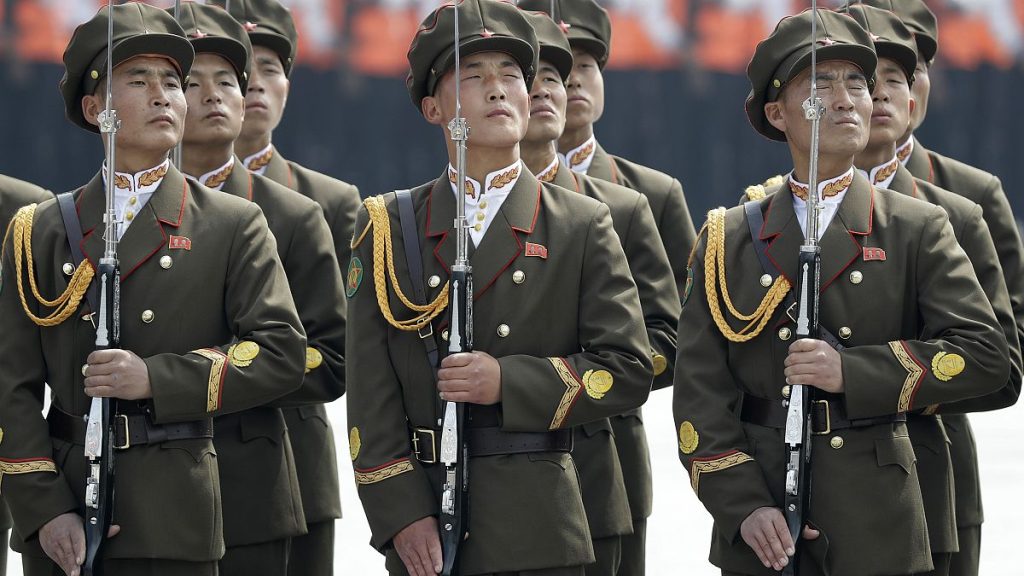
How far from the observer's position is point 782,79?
5.19 meters

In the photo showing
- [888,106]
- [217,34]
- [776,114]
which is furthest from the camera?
[217,34]

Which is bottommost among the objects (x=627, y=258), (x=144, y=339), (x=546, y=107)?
(x=144, y=339)

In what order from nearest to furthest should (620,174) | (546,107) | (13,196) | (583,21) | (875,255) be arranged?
(875,255) → (546,107) → (13,196) → (620,174) → (583,21)

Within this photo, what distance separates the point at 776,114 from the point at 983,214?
146 cm

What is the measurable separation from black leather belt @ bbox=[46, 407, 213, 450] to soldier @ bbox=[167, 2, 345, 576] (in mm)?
670

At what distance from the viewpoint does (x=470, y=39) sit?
16.7 ft

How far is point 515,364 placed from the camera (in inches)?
188

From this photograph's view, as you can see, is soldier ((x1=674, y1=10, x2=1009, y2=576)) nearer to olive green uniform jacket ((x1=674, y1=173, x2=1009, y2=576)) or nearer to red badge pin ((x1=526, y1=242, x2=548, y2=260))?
olive green uniform jacket ((x1=674, y1=173, x2=1009, y2=576))

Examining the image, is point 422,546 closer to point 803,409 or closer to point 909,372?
point 803,409

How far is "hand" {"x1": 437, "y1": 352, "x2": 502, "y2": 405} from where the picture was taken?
15.4ft

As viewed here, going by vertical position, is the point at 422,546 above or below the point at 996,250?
below

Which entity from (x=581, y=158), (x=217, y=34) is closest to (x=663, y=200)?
(x=581, y=158)

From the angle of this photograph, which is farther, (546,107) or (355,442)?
(546,107)

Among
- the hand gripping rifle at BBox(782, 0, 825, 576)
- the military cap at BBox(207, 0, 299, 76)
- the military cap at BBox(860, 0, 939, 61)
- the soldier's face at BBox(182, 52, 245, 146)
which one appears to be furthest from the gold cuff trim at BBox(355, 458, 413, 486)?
the military cap at BBox(860, 0, 939, 61)
